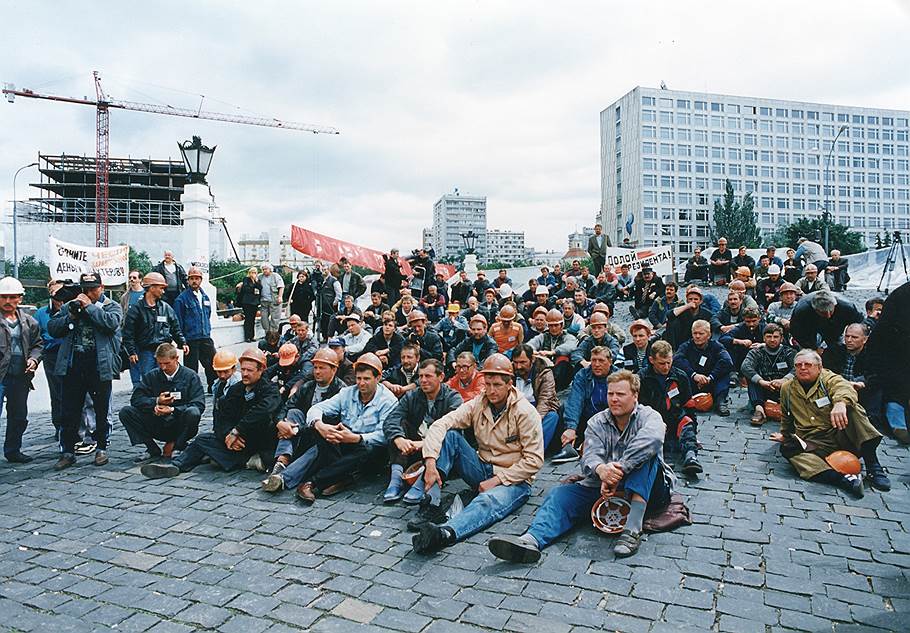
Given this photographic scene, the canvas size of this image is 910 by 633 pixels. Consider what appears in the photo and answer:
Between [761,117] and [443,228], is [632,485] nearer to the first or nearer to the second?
[761,117]

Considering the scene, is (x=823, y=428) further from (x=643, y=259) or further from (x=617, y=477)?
(x=643, y=259)

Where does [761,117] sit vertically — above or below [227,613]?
above

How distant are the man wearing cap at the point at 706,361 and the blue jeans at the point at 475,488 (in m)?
3.60

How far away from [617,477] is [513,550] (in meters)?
0.94

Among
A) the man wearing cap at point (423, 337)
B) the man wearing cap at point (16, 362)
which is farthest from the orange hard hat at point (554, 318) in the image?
the man wearing cap at point (16, 362)

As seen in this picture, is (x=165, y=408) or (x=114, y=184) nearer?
(x=165, y=408)

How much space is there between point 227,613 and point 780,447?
17.1 ft

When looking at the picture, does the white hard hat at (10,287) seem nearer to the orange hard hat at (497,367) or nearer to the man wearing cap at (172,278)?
the man wearing cap at (172,278)

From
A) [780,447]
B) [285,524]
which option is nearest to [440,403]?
[285,524]

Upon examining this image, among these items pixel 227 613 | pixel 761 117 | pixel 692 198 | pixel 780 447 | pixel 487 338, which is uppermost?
pixel 761 117

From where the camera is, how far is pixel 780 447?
6324mm

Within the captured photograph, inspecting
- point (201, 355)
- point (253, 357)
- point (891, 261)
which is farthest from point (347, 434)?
point (891, 261)

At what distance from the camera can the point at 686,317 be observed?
31.7 feet

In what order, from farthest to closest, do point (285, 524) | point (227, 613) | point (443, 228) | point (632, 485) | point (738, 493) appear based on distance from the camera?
point (443, 228) < point (738, 493) < point (285, 524) < point (632, 485) < point (227, 613)
